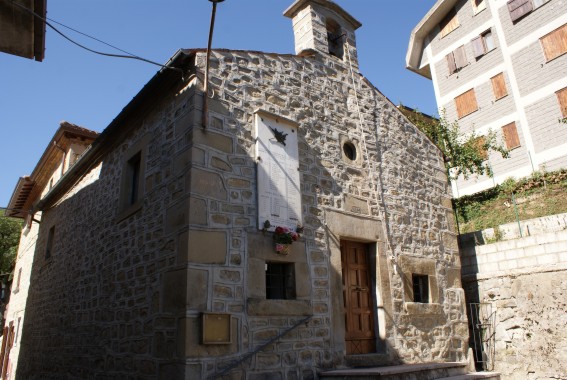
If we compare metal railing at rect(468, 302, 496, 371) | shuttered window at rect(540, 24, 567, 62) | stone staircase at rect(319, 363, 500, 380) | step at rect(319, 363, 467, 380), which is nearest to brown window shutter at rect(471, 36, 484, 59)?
shuttered window at rect(540, 24, 567, 62)

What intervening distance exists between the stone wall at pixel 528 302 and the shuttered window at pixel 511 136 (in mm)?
8395

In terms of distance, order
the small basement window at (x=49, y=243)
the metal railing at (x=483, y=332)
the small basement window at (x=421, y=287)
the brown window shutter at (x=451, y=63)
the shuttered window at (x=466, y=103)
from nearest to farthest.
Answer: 1. the small basement window at (x=421, y=287)
2. the metal railing at (x=483, y=332)
3. the small basement window at (x=49, y=243)
4. the shuttered window at (x=466, y=103)
5. the brown window shutter at (x=451, y=63)

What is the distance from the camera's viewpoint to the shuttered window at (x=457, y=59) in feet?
56.3

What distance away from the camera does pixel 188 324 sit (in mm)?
4379

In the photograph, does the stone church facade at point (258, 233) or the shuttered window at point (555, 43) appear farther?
the shuttered window at point (555, 43)

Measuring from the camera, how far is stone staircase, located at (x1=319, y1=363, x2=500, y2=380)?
4727mm

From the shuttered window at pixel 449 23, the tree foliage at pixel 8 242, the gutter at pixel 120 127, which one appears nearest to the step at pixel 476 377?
the gutter at pixel 120 127

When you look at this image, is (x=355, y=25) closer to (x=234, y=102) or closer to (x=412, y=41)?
(x=234, y=102)

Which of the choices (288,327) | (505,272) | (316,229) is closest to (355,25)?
(316,229)

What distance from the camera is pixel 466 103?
55.2 ft

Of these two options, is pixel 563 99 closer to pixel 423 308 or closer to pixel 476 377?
pixel 423 308

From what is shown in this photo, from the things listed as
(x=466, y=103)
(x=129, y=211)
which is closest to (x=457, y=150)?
(x=466, y=103)

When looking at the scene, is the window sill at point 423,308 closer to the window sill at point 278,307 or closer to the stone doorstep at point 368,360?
the stone doorstep at point 368,360

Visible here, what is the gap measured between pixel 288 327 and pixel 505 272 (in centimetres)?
457
